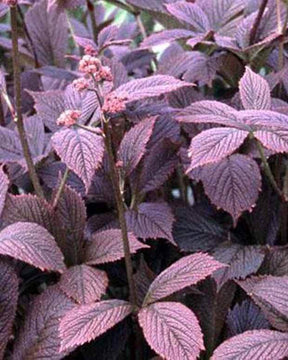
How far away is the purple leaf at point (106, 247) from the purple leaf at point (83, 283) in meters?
0.02

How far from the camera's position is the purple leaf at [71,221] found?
0.94 metres

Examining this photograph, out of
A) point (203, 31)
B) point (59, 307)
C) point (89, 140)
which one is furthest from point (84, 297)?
point (203, 31)

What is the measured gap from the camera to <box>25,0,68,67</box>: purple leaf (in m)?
1.42

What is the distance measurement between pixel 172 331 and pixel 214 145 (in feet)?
0.75

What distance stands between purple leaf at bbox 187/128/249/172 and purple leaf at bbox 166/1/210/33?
Result: 332mm

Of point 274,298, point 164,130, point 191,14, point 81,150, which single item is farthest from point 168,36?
point 274,298

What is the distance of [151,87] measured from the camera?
0.90m

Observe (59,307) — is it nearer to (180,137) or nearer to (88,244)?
(88,244)

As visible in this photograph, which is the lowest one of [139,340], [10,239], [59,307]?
[139,340]

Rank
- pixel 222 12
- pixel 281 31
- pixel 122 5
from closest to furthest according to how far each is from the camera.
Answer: pixel 281 31
pixel 222 12
pixel 122 5

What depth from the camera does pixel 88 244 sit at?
94 centimetres

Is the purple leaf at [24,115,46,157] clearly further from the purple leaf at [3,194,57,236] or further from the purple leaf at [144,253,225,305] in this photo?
the purple leaf at [144,253,225,305]

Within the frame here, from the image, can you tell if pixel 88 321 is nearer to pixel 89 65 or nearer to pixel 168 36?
pixel 89 65

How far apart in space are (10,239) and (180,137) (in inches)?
15.1
